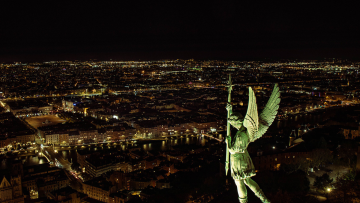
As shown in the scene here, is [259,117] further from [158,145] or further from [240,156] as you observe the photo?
[158,145]

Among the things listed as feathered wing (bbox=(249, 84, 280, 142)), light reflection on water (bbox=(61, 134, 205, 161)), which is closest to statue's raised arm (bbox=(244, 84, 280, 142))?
feathered wing (bbox=(249, 84, 280, 142))

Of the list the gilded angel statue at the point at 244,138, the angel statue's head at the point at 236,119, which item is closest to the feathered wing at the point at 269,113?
the gilded angel statue at the point at 244,138

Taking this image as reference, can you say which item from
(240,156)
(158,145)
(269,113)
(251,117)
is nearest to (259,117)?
(269,113)

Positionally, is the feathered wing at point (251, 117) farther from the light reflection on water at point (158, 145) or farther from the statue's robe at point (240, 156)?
the light reflection on water at point (158, 145)

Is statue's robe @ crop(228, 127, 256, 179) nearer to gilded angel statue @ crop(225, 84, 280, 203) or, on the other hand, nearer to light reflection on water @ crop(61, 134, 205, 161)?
gilded angel statue @ crop(225, 84, 280, 203)

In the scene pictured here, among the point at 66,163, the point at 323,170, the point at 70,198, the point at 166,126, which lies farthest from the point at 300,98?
the point at 70,198

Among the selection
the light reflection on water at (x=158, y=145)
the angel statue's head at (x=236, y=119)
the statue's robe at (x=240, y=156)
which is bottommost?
the light reflection on water at (x=158, y=145)

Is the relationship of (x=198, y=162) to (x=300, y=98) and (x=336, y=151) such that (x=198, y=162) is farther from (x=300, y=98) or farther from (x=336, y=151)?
(x=300, y=98)
